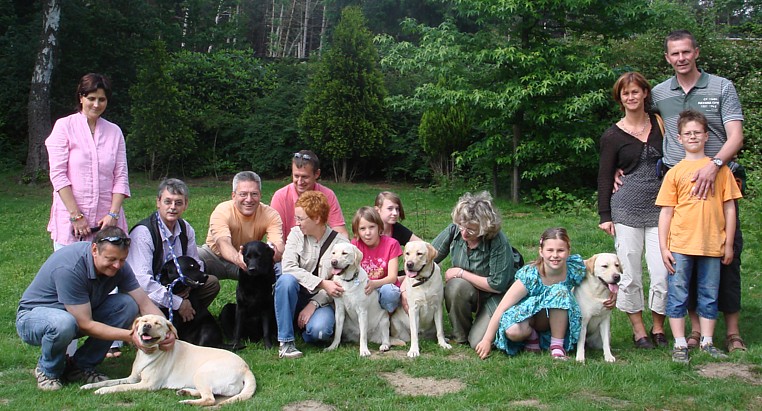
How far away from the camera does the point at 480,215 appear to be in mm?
4812

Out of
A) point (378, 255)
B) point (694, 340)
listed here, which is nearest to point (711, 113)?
point (694, 340)

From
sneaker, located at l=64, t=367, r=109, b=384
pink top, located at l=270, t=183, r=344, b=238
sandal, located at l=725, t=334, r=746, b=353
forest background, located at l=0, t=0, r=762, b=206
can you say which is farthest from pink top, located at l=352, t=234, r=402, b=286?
forest background, located at l=0, t=0, r=762, b=206

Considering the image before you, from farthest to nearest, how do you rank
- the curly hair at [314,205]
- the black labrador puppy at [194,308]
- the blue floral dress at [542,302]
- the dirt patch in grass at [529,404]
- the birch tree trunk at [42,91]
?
the birch tree trunk at [42,91]
the curly hair at [314,205]
the black labrador puppy at [194,308]
the blue floral dress at [542,302]
the dirt patch in grass at [529,404]

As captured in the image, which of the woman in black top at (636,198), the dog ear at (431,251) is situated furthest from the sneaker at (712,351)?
the dog ear at (431,251)

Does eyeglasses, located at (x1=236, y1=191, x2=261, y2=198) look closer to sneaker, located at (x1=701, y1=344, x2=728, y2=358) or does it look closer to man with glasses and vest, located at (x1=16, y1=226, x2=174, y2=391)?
man with glasses and vest, located at (x1=16, y1=226, x2=174, y2=391)

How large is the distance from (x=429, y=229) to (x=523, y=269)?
198 inches

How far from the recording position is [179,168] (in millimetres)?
17016

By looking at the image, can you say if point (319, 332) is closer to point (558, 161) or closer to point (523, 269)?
point (523, 269)

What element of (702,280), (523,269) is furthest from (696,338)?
(523,269)

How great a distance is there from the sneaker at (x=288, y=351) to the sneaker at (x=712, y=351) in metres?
2.77

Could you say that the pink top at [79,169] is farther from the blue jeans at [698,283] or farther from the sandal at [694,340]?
the sandal at [694,340]

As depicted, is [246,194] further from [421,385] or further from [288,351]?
[421,385]

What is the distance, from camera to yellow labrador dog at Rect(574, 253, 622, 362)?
14.8ft

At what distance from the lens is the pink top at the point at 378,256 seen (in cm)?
523
